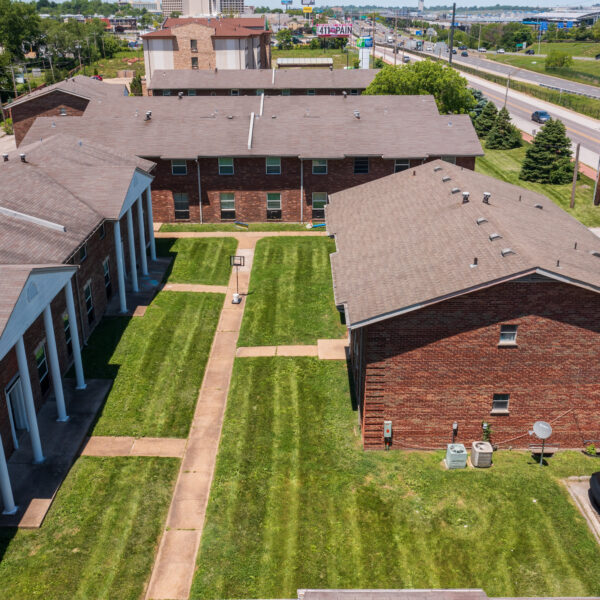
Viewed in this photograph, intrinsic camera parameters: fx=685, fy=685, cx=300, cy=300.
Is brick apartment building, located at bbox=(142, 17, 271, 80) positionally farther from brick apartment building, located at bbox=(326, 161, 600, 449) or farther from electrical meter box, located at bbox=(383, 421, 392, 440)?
electrical meter box, located at bbox=(383, 421, 392, 440)

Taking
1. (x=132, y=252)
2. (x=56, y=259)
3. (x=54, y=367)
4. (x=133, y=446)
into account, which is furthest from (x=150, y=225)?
(x=133, y=446)

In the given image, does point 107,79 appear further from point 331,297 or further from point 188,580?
point 188,580

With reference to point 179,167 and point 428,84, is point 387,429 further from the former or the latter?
point 428,84

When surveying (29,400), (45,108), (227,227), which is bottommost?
(227,227)

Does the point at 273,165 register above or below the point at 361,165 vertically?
above

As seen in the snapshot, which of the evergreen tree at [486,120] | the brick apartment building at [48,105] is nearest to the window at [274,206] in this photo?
the brick apartment building at [48,105]

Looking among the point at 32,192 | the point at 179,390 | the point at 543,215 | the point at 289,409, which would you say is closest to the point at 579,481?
the point at 289,409
